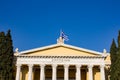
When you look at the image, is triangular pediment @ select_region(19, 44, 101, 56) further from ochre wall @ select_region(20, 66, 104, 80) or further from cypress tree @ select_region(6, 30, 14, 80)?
cypress tree @ select_region(6, 30, 14, 80)

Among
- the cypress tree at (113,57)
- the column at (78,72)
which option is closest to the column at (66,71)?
the column at (78,72)

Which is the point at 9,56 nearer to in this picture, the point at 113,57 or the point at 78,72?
the point at 78,72

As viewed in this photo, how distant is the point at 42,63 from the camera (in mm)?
46125

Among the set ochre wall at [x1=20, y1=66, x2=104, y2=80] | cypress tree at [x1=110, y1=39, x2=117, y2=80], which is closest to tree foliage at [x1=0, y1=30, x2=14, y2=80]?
ochre wall at [x1=20, y1=66, x2=104, y2=80]

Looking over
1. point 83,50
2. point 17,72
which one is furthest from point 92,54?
point 17,72

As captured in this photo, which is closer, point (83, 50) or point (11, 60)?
point (11, 60)

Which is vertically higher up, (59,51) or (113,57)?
(59,51)

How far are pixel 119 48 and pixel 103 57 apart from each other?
24.6 feet

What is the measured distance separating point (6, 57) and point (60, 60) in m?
8.92

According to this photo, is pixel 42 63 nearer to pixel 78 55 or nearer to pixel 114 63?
pixel 78 55

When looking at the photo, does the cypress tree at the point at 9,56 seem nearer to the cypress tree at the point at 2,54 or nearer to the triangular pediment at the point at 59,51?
the cypress tree at the point at 2,54

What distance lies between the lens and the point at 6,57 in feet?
140

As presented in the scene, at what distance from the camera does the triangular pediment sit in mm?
46406

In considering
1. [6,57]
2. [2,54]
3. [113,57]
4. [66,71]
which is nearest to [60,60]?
[66,71]
